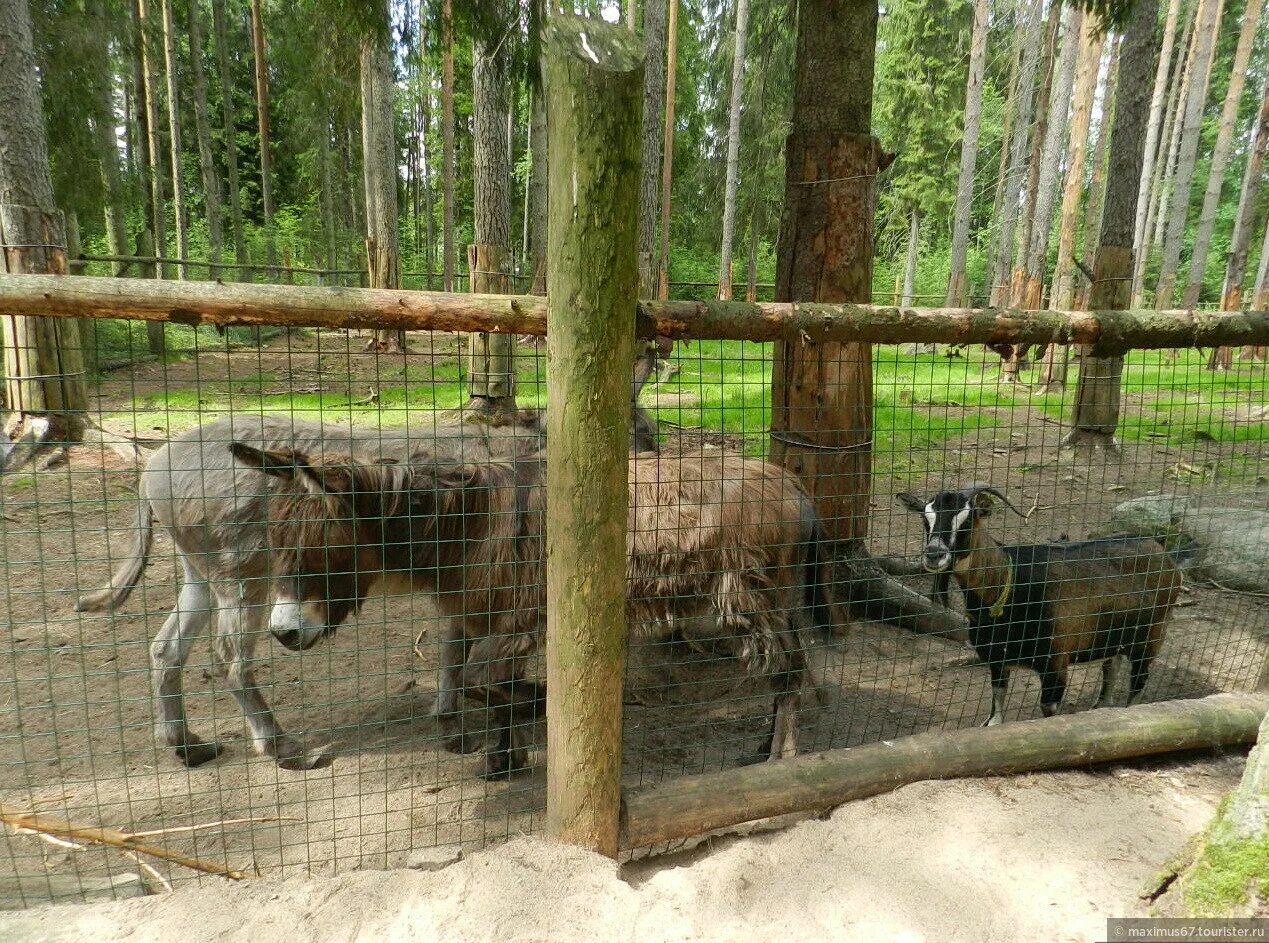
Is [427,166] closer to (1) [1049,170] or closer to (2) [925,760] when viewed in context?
(1) [1049,170]

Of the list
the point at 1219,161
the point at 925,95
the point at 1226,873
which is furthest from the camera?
the point at 925,95

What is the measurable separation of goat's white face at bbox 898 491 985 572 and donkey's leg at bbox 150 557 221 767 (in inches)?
148

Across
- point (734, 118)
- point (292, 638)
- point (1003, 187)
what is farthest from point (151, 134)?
point (1003, 187)

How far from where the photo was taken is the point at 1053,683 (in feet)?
13.6

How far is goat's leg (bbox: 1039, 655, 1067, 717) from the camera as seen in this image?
4137 mm

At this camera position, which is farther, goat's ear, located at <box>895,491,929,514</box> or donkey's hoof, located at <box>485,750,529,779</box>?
goat's ear, located at <box>895,491,929,514</box>

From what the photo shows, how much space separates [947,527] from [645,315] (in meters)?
2.37

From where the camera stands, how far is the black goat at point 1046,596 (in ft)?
13.4

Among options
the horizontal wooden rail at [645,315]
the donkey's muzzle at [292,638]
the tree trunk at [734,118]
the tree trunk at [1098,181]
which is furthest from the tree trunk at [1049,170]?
the donkey's muzzle at [292,638]

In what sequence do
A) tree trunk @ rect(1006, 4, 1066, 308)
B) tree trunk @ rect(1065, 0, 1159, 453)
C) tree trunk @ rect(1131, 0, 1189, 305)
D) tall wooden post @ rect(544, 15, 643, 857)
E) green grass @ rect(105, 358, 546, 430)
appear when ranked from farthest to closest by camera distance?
tree trunk @ rect(1131, 0, 1189, 305) < tree trunk @ rect(1006, 4, 1066, 308) < green grass @ rect(105, 358, 546, 430) < tree trunk @ rect(1065, 0, 1159, 453) < tall wooden post @ rect(544, 15, 643, 857)

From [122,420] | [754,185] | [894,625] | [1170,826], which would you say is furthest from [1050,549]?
[754,185]

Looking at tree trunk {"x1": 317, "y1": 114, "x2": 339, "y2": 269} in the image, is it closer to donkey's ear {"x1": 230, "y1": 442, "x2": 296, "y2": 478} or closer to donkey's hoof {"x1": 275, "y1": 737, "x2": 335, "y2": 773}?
donkey's hoof {"x1": 275, "y1": 737, "x2": 335, "y2": 773}

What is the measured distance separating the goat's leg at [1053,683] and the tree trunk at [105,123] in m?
15.2

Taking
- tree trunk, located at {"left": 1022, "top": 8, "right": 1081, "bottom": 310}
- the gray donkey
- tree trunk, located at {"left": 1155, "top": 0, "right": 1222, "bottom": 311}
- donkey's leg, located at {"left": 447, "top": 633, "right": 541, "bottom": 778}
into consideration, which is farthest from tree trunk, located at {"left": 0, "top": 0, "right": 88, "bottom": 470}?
tree trunk, located at {"left": 1155, "top": 0, "right": 1222, "bottom": 311}
